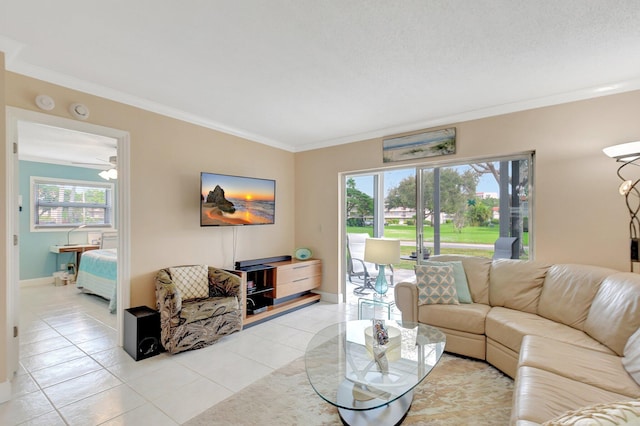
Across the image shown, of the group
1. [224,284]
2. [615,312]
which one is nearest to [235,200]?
[224,284]

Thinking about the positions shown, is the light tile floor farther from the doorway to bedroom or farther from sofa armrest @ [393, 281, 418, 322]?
sofa armrest @ [393, 281, 418, 322]

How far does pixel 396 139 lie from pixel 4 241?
13.7 ft

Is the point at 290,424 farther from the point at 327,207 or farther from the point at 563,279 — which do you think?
the point at 327,207

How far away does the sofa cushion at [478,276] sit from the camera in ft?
10.0

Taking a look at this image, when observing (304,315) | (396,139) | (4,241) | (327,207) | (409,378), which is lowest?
(304,315)

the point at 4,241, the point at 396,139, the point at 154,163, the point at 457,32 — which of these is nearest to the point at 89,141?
the point at 154,163

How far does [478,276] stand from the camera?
3137 millimetres

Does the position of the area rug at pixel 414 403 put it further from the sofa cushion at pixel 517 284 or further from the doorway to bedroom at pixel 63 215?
the doorway to bedroom at pixel 63 215

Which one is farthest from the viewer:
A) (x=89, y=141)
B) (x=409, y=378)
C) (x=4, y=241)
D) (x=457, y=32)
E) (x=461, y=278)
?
(x=89, y=141)

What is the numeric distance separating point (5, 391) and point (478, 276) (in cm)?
423

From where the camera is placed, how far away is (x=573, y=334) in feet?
7.39

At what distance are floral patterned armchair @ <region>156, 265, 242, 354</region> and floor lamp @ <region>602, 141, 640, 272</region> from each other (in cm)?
384

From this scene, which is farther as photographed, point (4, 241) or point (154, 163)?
point (154, 163)

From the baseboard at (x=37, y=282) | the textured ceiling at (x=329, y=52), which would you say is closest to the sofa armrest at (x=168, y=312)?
the textured ceiling at (x=329, y=52)
